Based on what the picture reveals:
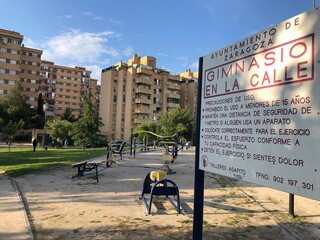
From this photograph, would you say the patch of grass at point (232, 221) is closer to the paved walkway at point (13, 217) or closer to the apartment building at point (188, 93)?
the paved walkway at point (13, 217)

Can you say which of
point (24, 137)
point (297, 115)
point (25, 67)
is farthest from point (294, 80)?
point (25, 67)

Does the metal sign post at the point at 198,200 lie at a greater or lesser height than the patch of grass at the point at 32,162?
greater

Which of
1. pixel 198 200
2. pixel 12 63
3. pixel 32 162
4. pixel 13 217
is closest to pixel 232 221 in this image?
pixel 198 200

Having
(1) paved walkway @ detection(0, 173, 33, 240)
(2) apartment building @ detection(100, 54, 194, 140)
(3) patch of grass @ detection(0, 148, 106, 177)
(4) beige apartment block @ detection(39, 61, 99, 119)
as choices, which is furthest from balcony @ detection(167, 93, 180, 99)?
(1) paved walkway @ detection(0, 173, 33, 240)

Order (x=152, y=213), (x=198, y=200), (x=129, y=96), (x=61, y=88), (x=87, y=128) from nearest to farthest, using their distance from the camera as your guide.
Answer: (x=198, y=200) < (x=152, y=213) < (x=87, y=128) < (x=129, y=96) < (x=61, y=88)

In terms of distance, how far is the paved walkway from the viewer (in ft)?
15.2

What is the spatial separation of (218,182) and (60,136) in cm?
3755

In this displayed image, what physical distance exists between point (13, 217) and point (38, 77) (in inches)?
3073

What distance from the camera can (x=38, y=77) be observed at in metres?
77.1

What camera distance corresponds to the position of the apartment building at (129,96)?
73.4 meters

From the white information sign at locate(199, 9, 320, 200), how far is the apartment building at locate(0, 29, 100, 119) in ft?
209

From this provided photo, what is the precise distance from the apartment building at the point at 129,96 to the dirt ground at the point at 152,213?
6387 cm

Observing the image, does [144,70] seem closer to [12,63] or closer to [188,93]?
[188,93]

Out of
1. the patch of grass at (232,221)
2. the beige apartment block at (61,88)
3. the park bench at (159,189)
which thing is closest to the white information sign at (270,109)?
the patch of grass at (232,221)
